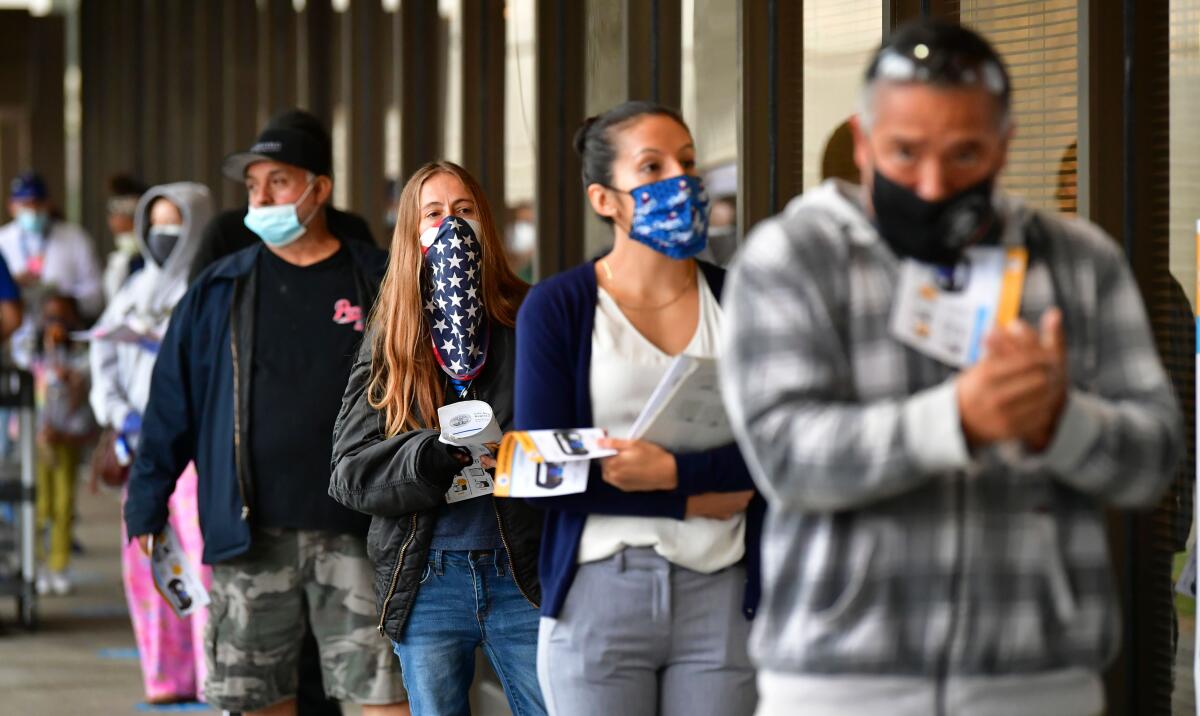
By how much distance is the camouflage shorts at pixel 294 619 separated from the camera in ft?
16.7

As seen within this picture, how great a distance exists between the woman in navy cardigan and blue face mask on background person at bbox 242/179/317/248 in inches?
75.1

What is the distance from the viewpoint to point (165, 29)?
52.6 feet

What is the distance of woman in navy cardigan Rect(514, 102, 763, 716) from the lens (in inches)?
133

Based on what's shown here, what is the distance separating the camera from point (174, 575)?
211 inches

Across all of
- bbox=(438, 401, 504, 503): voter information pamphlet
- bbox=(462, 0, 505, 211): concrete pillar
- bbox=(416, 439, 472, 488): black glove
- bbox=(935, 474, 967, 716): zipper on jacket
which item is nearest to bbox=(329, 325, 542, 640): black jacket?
bbox=(416, 439, 472, 488): black glove

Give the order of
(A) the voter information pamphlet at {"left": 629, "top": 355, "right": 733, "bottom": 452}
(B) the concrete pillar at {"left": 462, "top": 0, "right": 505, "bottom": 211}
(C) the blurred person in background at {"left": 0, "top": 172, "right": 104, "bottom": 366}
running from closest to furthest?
(A) the voter information pamphlet at {"left": 629, "top": 355, "right": 733, "bottom": 452}, (B) the concrete pillar at {"left": 462, "top": 0, "right": 505, "bottom": 211}, (C) the blurred person in background at {"left": 0, "top": 172, "right": 104, "bottom": 366}

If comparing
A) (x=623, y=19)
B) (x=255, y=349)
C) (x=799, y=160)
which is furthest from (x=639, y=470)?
(x=623, y=19)

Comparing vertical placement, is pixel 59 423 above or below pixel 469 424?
below

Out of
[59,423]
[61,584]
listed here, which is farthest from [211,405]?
[61,584]

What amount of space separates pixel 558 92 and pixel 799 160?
1.97m

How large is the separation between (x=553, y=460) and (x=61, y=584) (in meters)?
8.89

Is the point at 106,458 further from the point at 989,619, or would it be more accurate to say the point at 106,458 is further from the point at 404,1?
the point at 989,619

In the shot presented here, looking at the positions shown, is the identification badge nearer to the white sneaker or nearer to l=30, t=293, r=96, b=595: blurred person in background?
l=30, t=293, r=96, b=595: blurred person in background

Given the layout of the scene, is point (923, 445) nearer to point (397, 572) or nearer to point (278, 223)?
point (397, 572)
